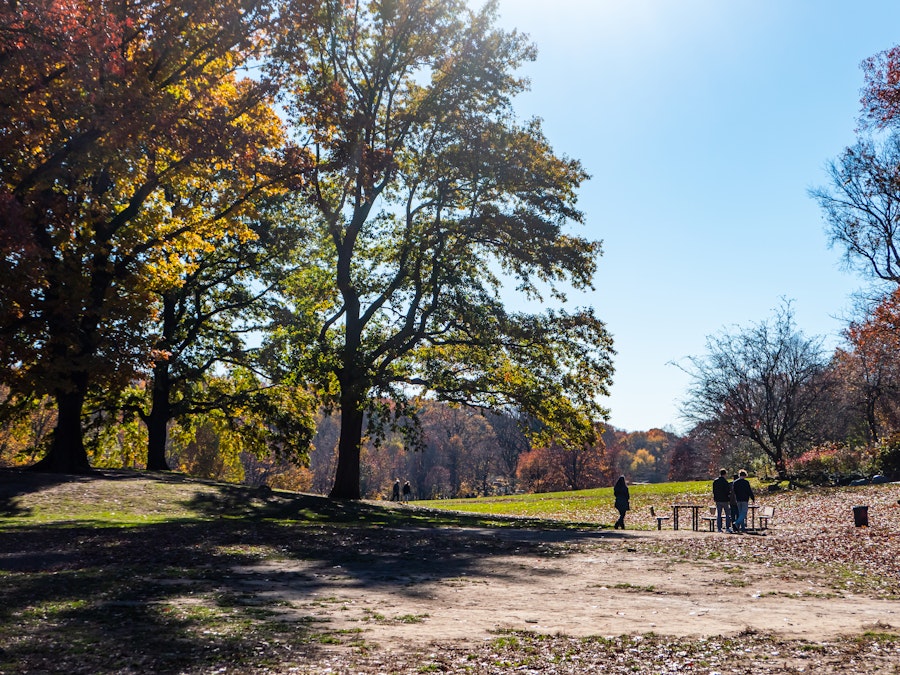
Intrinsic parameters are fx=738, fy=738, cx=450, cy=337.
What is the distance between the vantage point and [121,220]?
23.8 meters

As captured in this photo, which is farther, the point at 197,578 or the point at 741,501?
the point at 741,501

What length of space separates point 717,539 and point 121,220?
66.7 feet

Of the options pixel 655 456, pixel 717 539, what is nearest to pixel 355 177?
pixel 717 539

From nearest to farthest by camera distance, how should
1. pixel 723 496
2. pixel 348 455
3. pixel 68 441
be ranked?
pixel 723 496
pixel 68 441
pixel 348 455

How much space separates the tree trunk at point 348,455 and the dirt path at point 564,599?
1551 centimetres

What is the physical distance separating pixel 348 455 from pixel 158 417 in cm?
1176

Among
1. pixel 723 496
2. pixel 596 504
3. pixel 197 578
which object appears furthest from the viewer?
pixel 596 504

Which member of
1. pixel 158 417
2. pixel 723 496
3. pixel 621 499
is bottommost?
pixel 621 499

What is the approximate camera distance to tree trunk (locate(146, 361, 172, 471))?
3475 centimetres

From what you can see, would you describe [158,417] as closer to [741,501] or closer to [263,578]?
[741,501]

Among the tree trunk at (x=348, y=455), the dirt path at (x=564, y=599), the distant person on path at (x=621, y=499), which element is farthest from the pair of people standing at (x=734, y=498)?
the tree trunk at (x=348, y=455)

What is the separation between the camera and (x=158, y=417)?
35656 mm

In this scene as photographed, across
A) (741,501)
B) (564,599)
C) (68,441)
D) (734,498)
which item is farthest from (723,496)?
(68,441)

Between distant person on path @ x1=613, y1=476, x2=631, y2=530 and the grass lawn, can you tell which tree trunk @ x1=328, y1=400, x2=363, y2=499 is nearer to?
the grass lawn
